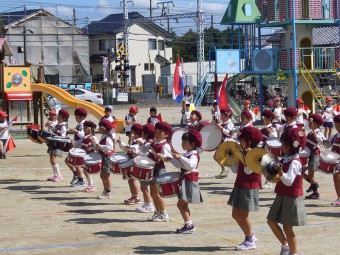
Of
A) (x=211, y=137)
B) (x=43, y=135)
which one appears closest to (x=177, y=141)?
(x=211, y=137)

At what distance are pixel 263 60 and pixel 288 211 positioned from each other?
25468mm

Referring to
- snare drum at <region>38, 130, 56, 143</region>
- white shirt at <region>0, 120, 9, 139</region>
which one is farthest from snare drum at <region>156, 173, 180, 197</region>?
white shirt at <region>0, 120, 9, 139</region>

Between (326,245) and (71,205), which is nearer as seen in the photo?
(326,245)

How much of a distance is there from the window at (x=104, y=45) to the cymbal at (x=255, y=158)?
6909 centimetres

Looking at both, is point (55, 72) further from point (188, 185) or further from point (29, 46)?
point (188, 185)

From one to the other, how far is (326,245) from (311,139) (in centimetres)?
382

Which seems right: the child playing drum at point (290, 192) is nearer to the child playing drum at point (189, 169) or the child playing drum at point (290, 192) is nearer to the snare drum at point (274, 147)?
the child playing drum at point (189, 169)

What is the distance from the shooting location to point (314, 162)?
12.6 m

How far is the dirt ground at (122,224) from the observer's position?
30.1 feet

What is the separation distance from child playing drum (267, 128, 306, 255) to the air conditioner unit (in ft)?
81.9

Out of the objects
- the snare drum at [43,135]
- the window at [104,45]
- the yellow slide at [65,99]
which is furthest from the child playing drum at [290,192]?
the window at [104,45]

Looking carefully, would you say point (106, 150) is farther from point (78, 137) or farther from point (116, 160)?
point (78, 137)

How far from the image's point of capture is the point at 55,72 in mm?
71500

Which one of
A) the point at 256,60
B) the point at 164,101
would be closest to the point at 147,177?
the point at 256,60
